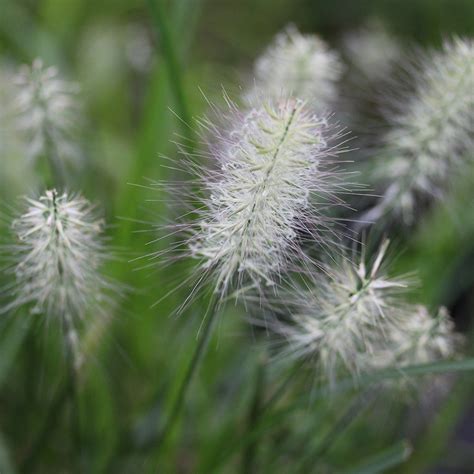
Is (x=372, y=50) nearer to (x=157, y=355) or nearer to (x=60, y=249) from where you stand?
(x=157, y=355)

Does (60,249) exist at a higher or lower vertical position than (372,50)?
lower

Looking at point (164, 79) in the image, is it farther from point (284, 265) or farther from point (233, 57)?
point (233, 57)

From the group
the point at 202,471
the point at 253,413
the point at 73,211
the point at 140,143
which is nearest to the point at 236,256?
the point at 73,211

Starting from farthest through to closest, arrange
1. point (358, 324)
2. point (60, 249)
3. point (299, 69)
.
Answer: point (299, 69) < point (358, 324) < point (60, 249)

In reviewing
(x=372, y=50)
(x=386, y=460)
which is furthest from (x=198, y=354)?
(x=372, y=50)

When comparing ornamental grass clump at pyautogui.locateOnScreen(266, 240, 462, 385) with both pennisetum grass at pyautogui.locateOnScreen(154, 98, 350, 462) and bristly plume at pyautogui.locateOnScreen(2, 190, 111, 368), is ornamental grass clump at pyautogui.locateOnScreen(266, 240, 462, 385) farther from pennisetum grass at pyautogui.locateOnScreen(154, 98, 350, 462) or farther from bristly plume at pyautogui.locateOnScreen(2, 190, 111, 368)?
bristly plume at pyautogui.locateOnScreen(2, 190, 111, 368)

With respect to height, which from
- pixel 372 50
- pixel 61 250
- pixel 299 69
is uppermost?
pixel 372 50

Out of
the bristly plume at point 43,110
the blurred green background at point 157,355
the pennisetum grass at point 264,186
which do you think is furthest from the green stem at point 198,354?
the bristly plume at point 43,110
